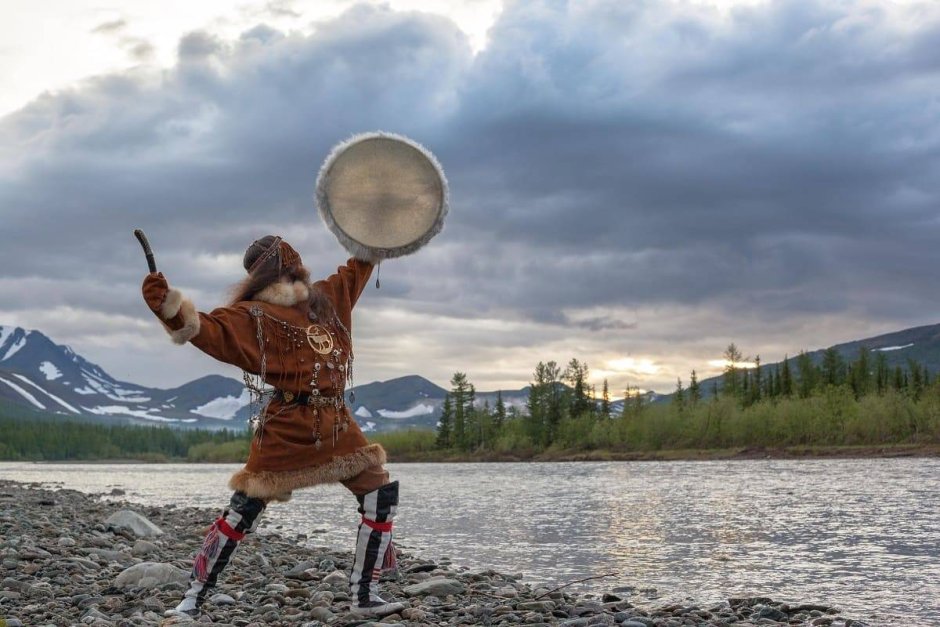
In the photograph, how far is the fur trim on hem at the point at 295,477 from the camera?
7219 mm

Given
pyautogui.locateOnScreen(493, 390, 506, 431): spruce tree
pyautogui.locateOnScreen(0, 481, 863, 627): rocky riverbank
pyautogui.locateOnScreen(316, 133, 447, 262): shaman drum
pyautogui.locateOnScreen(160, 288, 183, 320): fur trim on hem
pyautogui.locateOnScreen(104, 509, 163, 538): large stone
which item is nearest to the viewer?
pyautogui.locateOnScreen(160, 288, 183, 320): fur trim on hem

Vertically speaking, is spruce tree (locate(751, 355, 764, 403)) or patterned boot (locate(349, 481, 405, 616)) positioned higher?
spruce tree (locate(751, 355, 764, 403))

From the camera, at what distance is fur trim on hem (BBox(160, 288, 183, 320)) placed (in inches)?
264

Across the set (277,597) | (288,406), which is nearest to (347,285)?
(288,406)

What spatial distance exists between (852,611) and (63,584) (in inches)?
311

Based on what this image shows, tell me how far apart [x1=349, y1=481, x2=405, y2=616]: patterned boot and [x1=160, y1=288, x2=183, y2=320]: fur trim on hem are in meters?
1.97

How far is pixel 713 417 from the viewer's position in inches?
4434

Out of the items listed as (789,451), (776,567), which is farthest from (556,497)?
(789,451)

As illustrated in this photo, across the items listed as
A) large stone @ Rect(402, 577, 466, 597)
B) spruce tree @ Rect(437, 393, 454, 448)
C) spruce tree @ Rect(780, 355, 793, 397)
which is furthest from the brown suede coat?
spruce tree @ Rect(437, 393, 454, 448)

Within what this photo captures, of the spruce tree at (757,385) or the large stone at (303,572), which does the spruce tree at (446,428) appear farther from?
the large stone at (303,572)

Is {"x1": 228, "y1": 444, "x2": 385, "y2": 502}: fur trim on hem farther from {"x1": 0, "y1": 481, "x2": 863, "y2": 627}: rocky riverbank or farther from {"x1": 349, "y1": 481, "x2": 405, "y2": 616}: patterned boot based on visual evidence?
{"x1": 0, "y1": 481, "x2": 863, "y2": 627}: rocky riverbank

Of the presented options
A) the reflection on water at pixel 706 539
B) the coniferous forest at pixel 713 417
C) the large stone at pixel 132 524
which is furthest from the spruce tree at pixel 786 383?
the large stone at pixel 132 524

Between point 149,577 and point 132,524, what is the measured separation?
6869 mm

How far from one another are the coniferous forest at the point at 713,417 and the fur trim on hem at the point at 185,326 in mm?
96612
